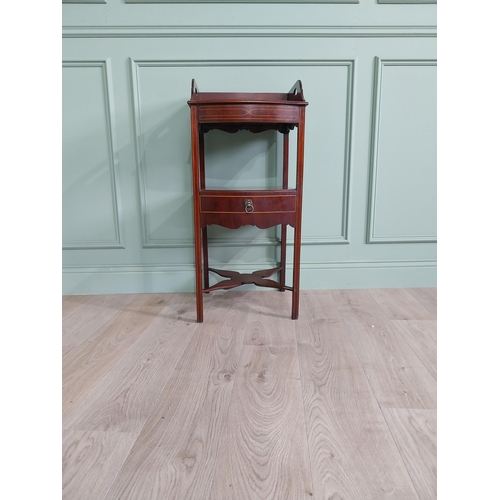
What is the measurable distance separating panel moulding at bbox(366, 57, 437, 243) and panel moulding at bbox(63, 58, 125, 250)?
118cm

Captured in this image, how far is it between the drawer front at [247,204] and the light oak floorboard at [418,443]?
0.74 metres

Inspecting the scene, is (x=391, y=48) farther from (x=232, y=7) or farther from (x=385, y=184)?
(x=232, y=7)

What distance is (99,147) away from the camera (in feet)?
5.34

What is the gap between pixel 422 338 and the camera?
1224 mm

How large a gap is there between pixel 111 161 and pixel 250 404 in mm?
1265

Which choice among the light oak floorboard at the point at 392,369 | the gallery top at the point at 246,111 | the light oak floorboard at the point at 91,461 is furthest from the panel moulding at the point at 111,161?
the light oak floorboard at the point at 392,369

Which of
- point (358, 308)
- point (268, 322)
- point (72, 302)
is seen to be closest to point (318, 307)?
point (358, 308)

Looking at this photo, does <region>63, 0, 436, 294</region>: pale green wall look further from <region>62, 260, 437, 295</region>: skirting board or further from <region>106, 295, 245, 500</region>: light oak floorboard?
<region>106, 295, 245, 500</region>: light oak floorboard

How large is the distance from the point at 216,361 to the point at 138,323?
44 cm

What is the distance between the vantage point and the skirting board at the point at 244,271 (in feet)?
5.62

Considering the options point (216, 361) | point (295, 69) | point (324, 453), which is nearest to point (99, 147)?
point (295, 69)

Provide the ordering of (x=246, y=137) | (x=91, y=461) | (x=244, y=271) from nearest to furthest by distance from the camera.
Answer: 1. (x=91, y=461)
2. (x=246, y=137)
3. (x=244, y=271)

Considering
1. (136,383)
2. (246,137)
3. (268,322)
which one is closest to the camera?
(136,383)

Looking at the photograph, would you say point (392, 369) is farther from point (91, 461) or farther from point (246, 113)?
point (246, 113)
